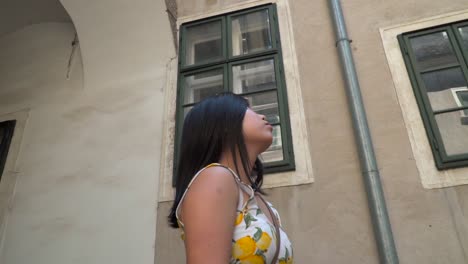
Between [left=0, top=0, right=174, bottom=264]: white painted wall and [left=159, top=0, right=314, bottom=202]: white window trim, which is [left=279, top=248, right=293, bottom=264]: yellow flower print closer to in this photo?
[left=159, top=0, right=314, bottom=202]: white window trim

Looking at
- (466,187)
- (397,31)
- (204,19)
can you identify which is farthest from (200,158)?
(204,19)

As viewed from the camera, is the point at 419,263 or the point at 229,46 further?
the point at 229,46

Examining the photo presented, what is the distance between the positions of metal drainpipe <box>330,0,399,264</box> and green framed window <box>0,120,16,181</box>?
4.08 meters

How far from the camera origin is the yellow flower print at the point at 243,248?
1111mm

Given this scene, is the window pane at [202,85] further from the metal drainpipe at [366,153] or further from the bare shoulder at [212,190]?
the bare shoulder at [212,190]

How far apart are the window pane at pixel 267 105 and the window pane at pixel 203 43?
31.0 inches

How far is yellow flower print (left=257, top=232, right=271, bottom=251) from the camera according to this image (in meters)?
1.13

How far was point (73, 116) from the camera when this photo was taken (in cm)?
433

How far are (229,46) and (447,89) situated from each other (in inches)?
90.2

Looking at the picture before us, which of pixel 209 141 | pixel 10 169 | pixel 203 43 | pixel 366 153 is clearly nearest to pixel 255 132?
pixel 209 141

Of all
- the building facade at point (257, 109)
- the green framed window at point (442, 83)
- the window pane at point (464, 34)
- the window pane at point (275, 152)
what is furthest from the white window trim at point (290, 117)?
the window pane at point (464, 34)

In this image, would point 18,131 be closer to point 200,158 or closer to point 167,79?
point 167,79

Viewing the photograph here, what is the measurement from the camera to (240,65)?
3994mm

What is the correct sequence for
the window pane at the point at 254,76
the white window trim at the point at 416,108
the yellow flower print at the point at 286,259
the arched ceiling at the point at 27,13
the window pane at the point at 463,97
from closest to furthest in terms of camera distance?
the yellow flower print at the point at 286,259, the white window trim at the point at 416,108, the window pane at the point at 463,97, the window pane at the point at 254,76, the arched ceiling at the point at 27,13
